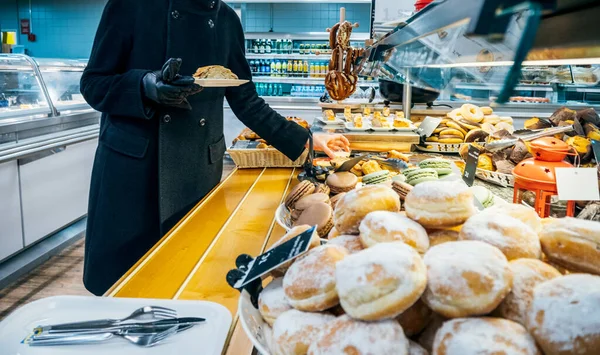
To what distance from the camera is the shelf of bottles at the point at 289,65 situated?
677cm

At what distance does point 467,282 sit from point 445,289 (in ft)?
0.08

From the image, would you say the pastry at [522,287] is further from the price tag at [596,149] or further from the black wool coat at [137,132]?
the black wool coat at [137,132]

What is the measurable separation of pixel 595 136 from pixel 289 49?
18.4 ft

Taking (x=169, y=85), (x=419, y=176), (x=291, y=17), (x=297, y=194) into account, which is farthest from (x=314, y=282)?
(x=291, y=17)

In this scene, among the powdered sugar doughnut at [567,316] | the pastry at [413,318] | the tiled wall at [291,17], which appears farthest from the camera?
the tiled wall at [291,17]

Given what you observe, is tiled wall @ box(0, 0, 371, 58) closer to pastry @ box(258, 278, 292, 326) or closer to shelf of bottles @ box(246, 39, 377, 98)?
shelf of bottles @ box(246, 39, 377, 98)

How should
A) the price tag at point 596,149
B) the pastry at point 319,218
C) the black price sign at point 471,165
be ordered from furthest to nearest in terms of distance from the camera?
the black price sign at point 471,165 → the price tag at point 596,149 → the pastry at point 319,218

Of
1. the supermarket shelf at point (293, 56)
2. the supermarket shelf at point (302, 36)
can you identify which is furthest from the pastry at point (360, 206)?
the supermarket shelf at point (302, 36)

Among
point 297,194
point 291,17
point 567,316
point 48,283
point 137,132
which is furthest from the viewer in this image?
point 291,17

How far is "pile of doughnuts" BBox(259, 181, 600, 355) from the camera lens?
1.57 feet

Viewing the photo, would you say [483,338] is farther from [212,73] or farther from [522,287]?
[212,73]

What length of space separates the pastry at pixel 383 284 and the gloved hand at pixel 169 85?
1.11 m

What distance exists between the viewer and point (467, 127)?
2662 millimetres

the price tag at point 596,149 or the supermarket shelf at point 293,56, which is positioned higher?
the supermarket shelf at point 293,56
